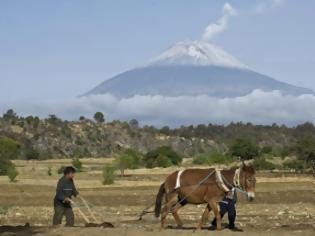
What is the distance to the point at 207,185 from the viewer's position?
59.3 feet

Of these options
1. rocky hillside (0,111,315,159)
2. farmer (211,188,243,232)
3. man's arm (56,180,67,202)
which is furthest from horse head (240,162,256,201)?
rocky hillside (0,111,315,159)

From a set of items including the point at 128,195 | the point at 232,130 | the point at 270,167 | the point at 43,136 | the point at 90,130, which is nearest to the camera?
the point at 128,195

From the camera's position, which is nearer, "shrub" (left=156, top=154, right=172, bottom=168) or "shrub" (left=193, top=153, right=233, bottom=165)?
"shrub" (left=193, top=153, right=233, bottom=165)

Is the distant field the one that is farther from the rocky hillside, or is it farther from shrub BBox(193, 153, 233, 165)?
the rocky hillside

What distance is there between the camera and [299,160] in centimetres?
8769

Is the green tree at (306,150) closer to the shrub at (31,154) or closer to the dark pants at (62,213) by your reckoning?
the shrub at (31,154)

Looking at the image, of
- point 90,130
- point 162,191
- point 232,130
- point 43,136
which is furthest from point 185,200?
point 232,130

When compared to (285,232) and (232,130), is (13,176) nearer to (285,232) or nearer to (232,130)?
(285,232)

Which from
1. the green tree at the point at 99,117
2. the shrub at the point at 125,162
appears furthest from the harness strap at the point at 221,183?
the green tree at the point at 99,117

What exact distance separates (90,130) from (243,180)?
12897 cm

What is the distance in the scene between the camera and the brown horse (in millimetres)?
17828

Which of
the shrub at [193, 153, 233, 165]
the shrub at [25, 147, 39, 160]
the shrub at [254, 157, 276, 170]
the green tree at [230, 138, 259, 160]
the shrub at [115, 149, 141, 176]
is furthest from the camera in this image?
the shrub at [25, 147, 39, 160]

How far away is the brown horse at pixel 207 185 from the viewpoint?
17.8 meters

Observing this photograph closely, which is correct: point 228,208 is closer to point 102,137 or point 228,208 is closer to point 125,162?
point 125,162
